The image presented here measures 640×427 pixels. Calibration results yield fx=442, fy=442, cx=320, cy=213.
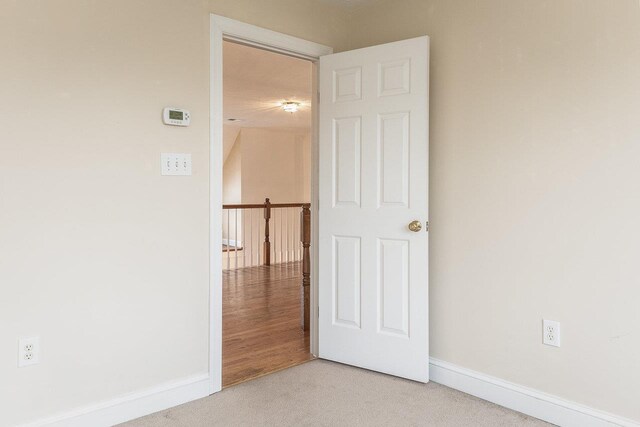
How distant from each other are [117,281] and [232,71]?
3.07m

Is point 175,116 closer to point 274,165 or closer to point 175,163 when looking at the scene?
point 175,163

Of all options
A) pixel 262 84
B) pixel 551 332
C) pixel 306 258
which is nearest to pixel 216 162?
pixel 306 258

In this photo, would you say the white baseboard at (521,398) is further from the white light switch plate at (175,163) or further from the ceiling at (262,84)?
the ceiling at (262,84)

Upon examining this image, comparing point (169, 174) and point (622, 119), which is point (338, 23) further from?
point (622, 119)

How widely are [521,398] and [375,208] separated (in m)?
1.29

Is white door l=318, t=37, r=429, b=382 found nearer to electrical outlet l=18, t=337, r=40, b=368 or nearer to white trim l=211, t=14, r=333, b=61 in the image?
white trim l=211, t=14, r=333, b=61

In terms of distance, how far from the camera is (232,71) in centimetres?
Answer: 463

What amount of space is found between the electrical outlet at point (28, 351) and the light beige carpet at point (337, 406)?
0.55 meters

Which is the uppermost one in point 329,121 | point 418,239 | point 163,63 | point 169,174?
point 163,63

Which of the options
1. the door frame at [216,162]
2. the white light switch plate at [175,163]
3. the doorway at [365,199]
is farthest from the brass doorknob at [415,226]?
the white light switch plate at [175,163]

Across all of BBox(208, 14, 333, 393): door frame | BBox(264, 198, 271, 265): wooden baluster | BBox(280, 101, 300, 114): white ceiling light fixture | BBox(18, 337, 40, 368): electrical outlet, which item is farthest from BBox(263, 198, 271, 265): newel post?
BBox(18, 337, 40, 368): electrical outlet

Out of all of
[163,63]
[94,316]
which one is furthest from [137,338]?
[163,63]

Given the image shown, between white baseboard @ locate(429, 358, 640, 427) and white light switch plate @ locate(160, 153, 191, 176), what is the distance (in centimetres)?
182

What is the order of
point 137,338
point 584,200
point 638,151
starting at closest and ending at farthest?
point 638,151
point 584,200
point 137,338
